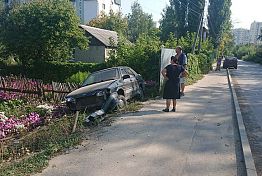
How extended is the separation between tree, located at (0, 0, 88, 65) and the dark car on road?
506 inches

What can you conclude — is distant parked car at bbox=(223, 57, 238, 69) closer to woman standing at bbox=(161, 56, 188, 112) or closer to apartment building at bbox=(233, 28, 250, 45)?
woman standing at bbox=(161, 56, 188, 112)

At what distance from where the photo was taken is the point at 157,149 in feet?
19.8

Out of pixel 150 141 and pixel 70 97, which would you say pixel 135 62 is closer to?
pixel 70 97

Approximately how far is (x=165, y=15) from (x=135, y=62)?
40249mm

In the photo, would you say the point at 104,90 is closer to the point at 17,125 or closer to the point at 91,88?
the point at 91,88

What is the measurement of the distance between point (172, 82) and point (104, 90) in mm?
2014

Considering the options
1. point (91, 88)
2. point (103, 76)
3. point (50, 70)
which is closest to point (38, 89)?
point (103, 76)

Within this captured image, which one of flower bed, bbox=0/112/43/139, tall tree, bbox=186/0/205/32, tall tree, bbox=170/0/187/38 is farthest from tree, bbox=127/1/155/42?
flower bed, bbox=0/112/43/139

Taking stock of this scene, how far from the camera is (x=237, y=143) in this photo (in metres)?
6.66

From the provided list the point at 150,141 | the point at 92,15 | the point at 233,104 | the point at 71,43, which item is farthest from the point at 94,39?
the point at 92,15

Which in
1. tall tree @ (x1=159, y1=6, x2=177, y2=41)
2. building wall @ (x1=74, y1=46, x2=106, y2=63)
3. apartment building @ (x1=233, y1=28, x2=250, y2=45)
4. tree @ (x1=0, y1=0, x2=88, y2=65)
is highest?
apartment building @ (x1=233, y1=28, x2=250, y2=45)

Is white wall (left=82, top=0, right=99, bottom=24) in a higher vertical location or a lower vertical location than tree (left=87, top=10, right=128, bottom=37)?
higher

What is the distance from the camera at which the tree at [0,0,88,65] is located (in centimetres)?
2322

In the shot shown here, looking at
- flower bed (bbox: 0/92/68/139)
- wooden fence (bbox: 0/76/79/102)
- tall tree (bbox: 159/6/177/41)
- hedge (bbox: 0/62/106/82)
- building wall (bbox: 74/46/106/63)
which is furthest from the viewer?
tall tree (bbox: 159/6/177/41)
